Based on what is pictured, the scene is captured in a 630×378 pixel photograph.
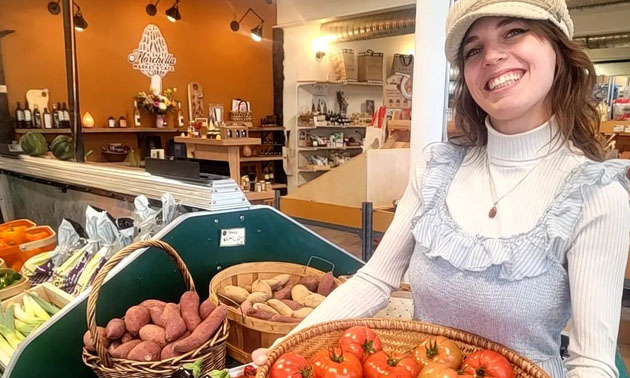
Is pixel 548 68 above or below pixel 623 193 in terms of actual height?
above

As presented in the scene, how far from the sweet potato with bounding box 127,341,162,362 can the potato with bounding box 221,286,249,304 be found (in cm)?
35

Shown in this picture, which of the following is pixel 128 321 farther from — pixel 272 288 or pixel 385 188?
pixel 385 188

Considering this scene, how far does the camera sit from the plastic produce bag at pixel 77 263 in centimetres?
195

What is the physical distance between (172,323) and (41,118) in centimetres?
535

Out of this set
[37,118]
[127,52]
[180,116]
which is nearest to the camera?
[37,118]

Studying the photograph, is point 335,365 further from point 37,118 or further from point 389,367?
point 37,118

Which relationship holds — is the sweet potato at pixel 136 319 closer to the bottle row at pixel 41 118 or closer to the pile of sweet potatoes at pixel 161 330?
the pile of sweet potatoes at pixel 161 330

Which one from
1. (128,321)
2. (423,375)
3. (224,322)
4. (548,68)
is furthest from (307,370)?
(548,68)

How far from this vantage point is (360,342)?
1068mm

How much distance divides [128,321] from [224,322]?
0.89 feet

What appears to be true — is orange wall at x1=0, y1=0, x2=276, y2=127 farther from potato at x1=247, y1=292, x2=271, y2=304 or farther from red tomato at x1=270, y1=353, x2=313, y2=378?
red tomato at x1=270, y1=353, x2=313, y2=378

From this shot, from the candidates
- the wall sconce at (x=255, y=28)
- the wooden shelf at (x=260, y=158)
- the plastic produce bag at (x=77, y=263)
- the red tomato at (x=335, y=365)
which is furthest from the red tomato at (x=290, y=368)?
the wall sconce at (x=255, y=28)

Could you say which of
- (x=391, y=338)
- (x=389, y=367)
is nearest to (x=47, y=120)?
(x=391, y=338)

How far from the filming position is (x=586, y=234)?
98cm
